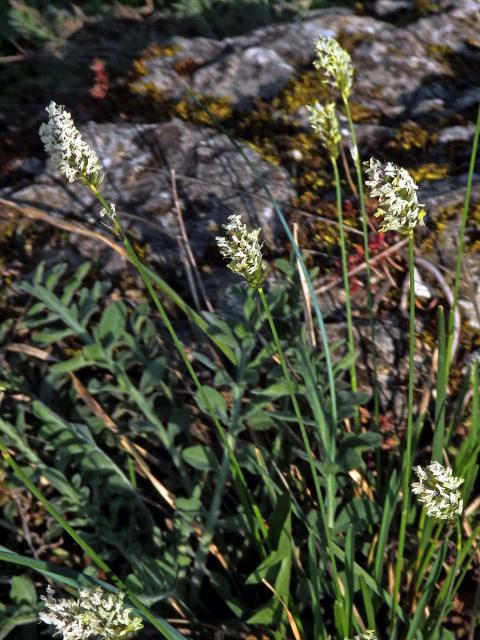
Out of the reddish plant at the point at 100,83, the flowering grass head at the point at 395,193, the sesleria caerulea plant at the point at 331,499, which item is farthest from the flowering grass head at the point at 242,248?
the reddish plant at the point at 100,83

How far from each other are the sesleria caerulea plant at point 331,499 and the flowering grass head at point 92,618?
8 centimetres

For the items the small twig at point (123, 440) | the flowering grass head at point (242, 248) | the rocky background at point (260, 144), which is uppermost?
the flowering grass head at point (242, 248)

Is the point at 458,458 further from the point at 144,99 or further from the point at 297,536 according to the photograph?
the point at 144,99

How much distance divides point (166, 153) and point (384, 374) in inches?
47.5

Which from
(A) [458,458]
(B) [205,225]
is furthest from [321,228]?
(A) [458,458]

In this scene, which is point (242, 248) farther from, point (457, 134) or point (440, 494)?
point (457, 134)

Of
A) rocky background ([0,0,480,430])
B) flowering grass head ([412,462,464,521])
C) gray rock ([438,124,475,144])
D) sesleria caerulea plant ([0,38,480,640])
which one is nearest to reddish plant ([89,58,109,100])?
rocky background ([0,0,480,430])

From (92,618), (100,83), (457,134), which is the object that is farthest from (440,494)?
(100,83)

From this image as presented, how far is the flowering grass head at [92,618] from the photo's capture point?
1156 millimetres

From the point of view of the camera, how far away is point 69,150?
129 cm

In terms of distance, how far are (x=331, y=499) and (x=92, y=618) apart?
→ 73 cm

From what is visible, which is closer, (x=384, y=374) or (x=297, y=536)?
(x=297, y=536)

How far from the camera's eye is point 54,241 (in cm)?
264

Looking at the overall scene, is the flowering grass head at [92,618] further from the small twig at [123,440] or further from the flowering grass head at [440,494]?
the small twig at [123,440]
